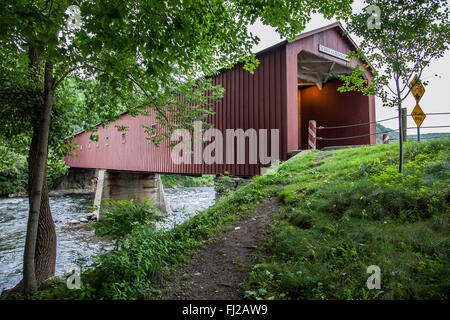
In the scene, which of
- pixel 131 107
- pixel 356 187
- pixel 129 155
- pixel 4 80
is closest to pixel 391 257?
pixel 356 187

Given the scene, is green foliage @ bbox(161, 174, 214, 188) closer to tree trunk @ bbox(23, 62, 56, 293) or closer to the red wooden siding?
the red wooden siding

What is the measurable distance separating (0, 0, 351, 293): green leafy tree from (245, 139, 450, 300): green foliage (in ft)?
7.67

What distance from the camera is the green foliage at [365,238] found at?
1.84 meters

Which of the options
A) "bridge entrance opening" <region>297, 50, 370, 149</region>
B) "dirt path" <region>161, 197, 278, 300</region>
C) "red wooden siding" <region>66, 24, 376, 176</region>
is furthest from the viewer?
"bridge entrance opening" <region>297, 50, 370, 149</region>

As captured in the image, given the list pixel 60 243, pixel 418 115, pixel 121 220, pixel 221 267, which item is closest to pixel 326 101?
pixel 418 115

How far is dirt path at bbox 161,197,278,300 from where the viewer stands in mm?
2361

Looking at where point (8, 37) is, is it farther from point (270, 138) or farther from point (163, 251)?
point (270, 138)

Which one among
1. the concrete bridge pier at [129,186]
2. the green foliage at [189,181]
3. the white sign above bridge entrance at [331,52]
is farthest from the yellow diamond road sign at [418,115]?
the green foliage at [189,181]

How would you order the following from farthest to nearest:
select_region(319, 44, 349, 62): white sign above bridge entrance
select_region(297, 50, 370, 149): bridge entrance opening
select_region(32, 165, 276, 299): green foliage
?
select_region(297, 50, 370, 149): bridge entrance opening, select_region(319, 44, 349, 62): white sign above bridge entrance, select_region(32, 165, 276, 299): green foliage

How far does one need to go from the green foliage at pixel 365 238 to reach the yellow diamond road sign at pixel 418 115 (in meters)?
1.42

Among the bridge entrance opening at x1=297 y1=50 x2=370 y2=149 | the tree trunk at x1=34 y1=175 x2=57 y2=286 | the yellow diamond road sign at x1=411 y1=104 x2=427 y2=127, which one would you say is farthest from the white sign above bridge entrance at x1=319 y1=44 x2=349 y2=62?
the tree trunk at x1=34 y1=175 x2=57 y2=286

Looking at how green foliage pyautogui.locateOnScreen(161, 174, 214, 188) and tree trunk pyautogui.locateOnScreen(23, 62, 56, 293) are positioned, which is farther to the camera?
green foliage pyautogui.locateOnScreen(161, 174, 214, 188)

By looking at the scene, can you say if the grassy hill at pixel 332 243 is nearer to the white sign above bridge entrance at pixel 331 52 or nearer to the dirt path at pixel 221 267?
the dirt path at pixel 221 267
